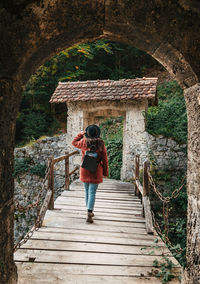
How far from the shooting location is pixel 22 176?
929cm

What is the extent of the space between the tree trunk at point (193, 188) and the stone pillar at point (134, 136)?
18.3 ft

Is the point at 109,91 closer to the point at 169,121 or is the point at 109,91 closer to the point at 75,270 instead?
the point at 169,121

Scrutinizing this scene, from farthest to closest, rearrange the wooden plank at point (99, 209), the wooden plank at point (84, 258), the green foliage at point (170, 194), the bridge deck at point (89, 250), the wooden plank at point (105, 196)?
the green foliage at point (170, 194)
the wooden plank at point (105, 196)
the wooden plank at point (99, 209)
the wooden plank at point (84, 258)
the bridge deck at point (89, 250)

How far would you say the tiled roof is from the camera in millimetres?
7438

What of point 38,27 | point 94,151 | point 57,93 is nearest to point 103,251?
point 94,151

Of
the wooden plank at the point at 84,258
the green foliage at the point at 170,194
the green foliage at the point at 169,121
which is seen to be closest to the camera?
the wooden plank at the point at 84,258

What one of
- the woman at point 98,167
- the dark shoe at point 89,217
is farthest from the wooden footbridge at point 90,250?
the woman at point 98,167

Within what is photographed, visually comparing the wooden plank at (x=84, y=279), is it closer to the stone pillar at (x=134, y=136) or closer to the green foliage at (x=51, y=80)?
the stone pillar at (x=134, y=136)

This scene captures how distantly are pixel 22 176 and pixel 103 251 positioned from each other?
713 cm

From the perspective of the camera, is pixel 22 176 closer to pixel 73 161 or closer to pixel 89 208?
pixel 73 161

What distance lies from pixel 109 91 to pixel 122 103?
652mm

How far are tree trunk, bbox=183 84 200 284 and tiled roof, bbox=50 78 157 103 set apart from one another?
545cm

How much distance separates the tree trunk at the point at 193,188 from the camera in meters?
1.82

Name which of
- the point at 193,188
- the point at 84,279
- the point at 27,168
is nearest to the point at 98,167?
the point at 84,279
